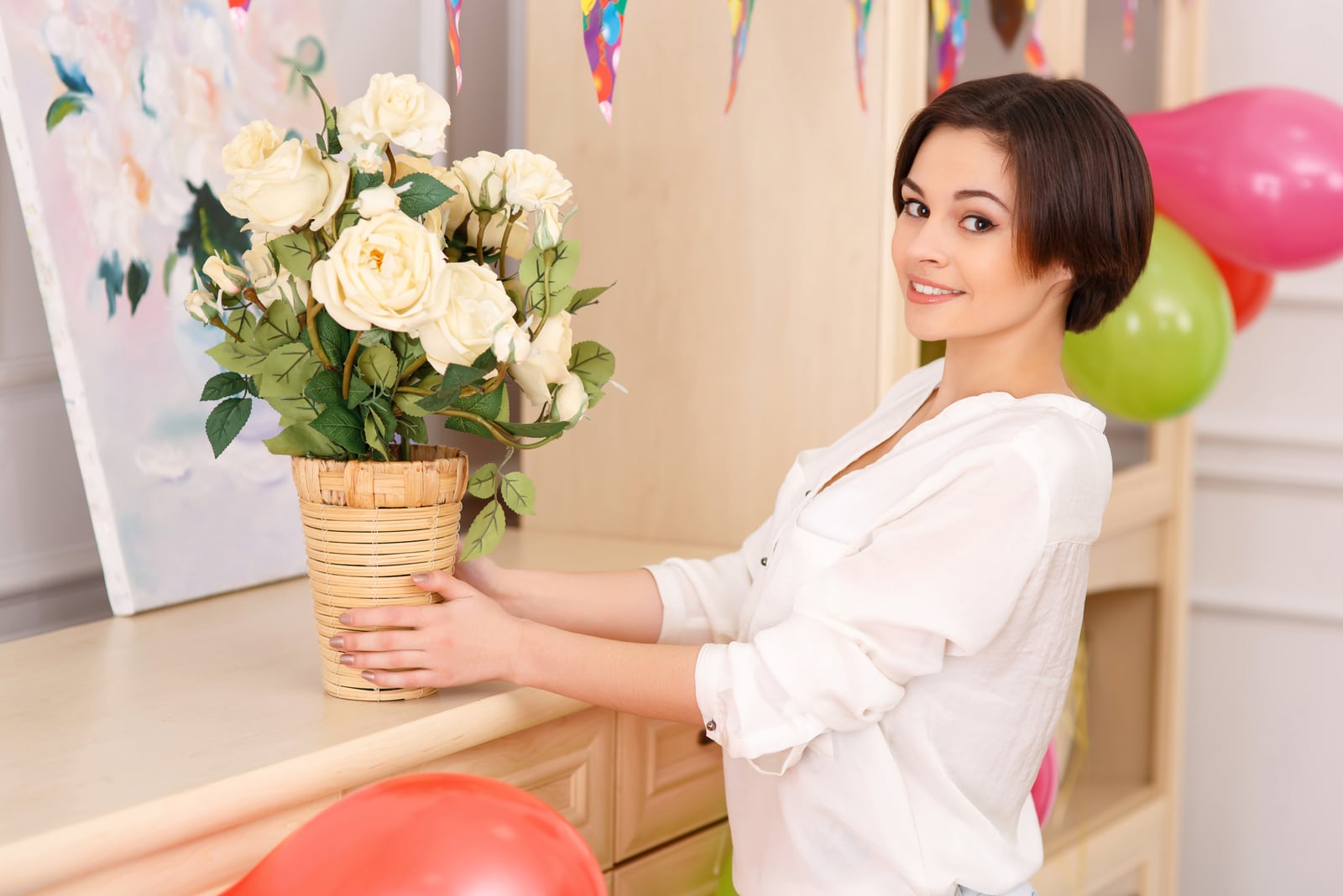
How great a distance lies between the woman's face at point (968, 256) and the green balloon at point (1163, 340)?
63 cm

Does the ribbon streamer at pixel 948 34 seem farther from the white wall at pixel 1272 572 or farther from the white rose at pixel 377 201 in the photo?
the white wall at pixel 1272 572

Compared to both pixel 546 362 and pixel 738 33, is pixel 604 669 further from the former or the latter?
pixel 738 33

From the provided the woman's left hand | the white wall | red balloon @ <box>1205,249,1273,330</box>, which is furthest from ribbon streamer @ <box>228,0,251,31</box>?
the white wall

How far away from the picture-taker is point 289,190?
984 mm

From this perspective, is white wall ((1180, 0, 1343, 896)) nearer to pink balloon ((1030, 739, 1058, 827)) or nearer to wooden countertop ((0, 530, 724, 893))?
pink balloon ((1030, 739, 1058, 827))

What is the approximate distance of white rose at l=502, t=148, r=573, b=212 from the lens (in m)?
1.07

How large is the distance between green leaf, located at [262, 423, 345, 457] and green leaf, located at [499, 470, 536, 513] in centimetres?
13

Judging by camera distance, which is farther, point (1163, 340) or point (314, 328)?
point (1163, 340)

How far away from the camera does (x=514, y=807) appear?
89 cm

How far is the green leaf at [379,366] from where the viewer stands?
1028mm

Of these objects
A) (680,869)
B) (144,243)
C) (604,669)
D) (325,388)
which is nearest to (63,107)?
(144,243)

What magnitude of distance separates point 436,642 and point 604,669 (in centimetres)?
14

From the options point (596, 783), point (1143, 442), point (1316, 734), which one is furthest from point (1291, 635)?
point (596, 783)

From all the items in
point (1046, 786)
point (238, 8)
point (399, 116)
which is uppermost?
point (238, 8)
